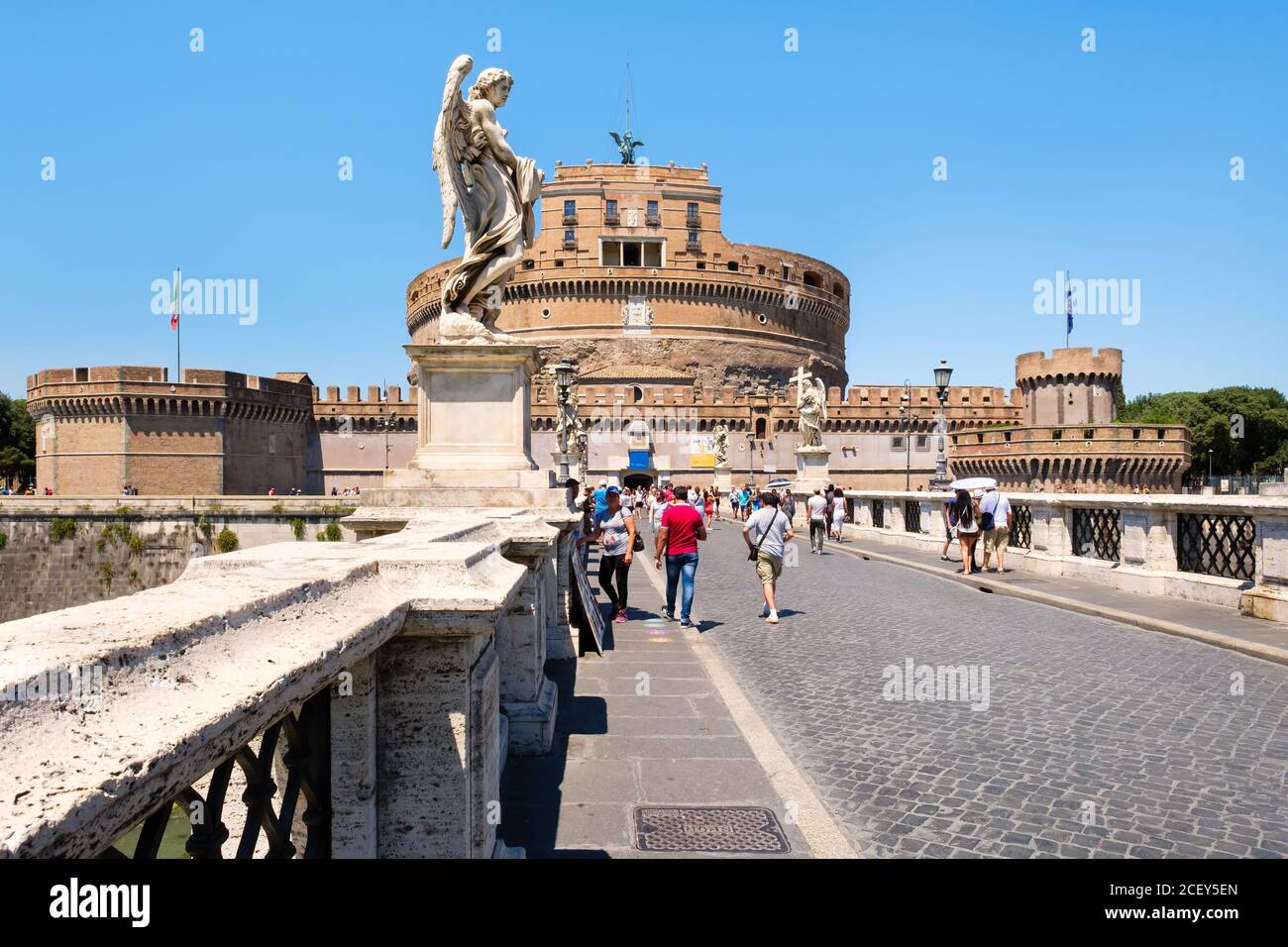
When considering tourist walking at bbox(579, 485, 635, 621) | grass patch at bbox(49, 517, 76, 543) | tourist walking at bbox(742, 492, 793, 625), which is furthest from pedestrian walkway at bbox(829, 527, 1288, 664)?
grass patch at bbox(49, 517, 76, 543)

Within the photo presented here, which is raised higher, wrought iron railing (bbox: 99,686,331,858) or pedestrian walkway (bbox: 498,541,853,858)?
wrought iron railing (bbox: 99,686,331,858)

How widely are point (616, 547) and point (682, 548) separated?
0.71m

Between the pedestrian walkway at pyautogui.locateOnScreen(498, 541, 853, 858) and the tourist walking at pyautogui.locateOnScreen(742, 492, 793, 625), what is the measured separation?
224cm

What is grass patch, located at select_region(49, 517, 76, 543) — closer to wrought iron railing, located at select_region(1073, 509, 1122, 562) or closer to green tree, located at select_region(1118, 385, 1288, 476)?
wrought iron railing, located at select_region(1073, 509, 1122, 562)

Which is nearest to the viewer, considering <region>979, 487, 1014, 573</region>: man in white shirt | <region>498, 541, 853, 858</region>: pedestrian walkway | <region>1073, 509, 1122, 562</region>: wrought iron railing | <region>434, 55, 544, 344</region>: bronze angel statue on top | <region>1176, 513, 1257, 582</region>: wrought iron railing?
<region>498, 541, 853, 858</region>: pedestrian walkway

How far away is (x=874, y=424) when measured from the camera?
55000 millimetres

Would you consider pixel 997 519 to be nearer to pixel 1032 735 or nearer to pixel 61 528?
pixel 1032 735

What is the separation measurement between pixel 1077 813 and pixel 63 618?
372 centimetres

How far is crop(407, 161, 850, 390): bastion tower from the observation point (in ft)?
195

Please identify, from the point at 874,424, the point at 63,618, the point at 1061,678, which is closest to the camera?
the point at 63,618

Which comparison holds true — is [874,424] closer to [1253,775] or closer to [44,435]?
[44,435]
